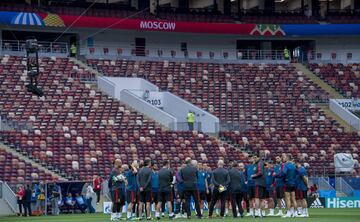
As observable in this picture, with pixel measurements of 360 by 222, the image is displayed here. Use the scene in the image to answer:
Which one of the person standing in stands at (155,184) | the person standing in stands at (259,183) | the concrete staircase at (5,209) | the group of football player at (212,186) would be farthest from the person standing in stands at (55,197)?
the person standing in stands at (259,183)

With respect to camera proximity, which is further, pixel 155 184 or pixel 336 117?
pixel 336 117

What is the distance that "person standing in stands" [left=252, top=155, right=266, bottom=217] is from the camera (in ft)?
116

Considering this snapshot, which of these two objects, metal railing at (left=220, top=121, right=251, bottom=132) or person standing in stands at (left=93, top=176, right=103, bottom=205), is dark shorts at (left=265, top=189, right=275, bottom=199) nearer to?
person standing in stands at (left=93, top=176, right=103, bottom=205)

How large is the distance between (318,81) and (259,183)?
107ft

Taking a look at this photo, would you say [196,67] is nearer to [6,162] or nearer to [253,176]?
[6,162]

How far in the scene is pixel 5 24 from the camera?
6197 cm

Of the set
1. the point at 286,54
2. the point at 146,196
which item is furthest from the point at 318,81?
the point at 146,196

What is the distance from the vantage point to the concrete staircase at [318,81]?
65750 millimetres

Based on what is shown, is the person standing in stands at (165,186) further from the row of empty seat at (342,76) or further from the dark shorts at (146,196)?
the row of empty seat at (342,76)

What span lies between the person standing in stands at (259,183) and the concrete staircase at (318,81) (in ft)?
101

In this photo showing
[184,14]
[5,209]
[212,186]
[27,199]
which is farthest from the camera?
[184,14]

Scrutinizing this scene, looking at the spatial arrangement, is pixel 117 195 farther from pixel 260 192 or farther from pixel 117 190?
pixel 260 192

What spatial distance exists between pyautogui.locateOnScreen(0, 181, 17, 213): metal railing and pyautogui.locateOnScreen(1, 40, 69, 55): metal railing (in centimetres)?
1746

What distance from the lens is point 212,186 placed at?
119ft
